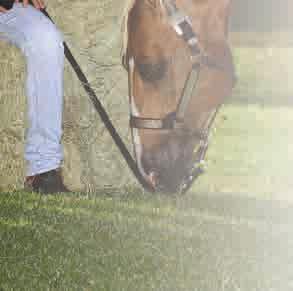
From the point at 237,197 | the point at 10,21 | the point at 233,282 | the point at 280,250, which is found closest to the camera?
the point at 233,282

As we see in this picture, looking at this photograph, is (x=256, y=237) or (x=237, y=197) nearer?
(x=256, y=237)

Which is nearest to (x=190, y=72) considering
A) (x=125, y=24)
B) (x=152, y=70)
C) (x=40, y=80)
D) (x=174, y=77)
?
(x=174, y=77)

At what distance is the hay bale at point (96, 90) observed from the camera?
5.78 meters

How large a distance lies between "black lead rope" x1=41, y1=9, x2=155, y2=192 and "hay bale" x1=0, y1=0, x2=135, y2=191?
0.02 meters

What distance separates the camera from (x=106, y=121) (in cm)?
578

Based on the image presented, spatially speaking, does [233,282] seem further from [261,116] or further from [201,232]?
[261,116]

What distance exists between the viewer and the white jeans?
548 cm

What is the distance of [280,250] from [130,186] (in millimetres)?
1123

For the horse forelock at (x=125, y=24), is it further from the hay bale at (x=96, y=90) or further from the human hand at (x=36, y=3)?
the human hand at (x=36, y=3)

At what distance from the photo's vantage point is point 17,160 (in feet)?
18.4

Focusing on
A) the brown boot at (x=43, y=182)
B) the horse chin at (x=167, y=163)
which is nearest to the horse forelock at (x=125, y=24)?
the horse chin at (x=167, y=163)

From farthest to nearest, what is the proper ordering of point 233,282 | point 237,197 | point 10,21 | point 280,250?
point 237,197 → point 10,21 → point 280,250 → point 233,282

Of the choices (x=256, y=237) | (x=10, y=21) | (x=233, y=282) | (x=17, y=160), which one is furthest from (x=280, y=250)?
(x=10, y=21)

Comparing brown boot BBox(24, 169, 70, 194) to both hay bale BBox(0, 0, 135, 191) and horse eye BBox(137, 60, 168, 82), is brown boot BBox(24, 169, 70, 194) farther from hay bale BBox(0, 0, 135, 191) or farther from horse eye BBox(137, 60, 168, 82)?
horse eye BBox(137, 60, 168, 82)
